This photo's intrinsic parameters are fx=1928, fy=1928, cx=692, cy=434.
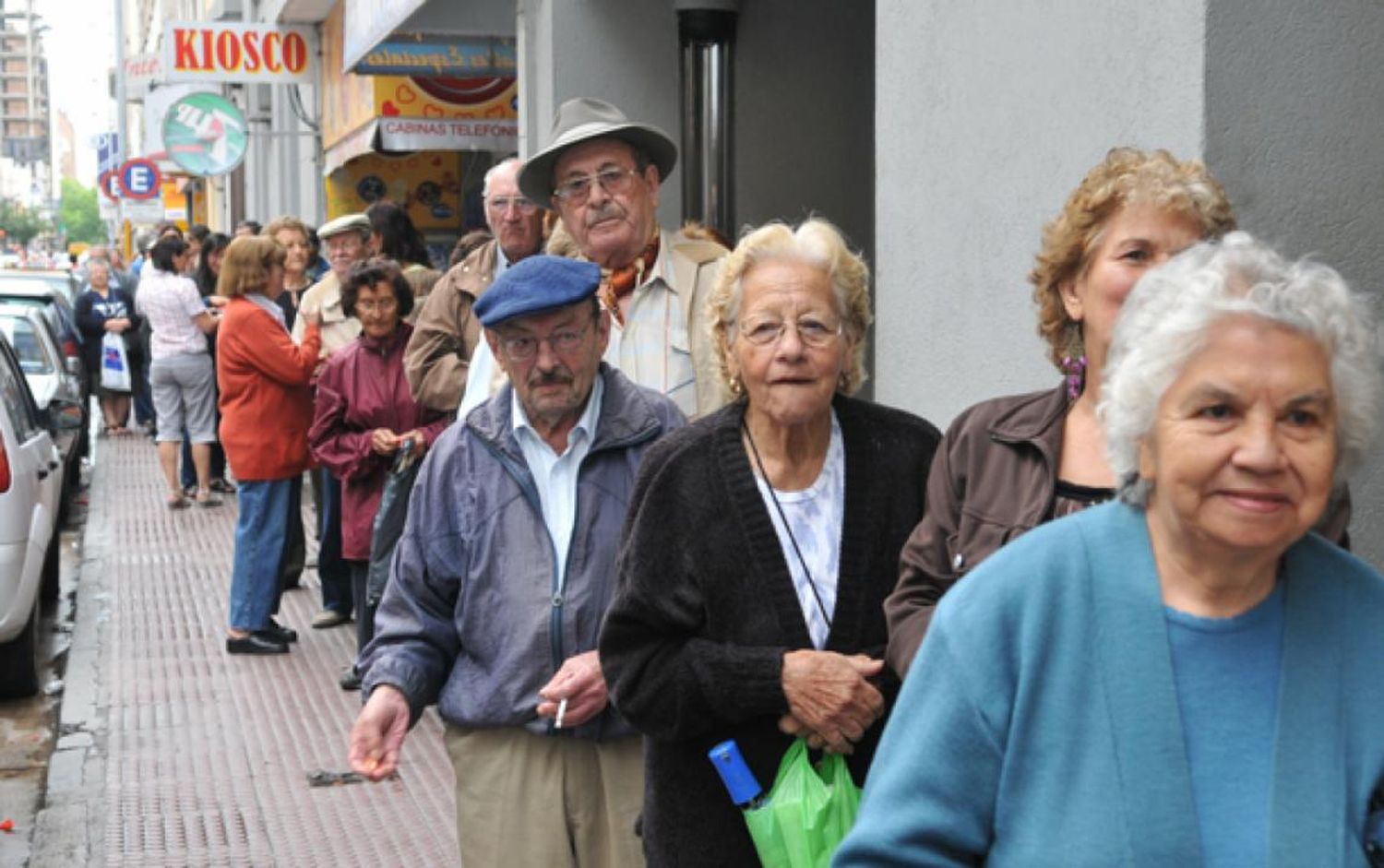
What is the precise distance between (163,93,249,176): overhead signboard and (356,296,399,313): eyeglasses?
43.5 ft

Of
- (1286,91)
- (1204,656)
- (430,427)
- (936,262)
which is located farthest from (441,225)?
(1204,656)

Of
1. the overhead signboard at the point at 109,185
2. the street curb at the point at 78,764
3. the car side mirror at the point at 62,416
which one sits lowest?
the street curb at the point at 78,764

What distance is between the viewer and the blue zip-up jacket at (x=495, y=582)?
13.2ft

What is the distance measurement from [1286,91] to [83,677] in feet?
24.3

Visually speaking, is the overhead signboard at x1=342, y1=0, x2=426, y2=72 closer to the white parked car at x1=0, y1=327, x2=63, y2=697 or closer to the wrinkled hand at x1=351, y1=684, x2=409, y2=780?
the white parked car at x1=0, y1=327, x2=63, y2=697

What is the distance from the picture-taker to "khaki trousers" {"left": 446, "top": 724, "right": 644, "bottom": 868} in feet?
13.4

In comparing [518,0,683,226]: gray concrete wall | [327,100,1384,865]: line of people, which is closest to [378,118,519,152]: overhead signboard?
[518,0,683,226]: gray concrete wall

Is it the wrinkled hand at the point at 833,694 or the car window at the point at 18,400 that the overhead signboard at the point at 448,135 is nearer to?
the car window at the point at 18,400

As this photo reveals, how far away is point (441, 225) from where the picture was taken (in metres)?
18.0

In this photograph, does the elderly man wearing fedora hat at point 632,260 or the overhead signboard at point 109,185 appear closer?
the elderly man wearing fedora hat at point 632,260

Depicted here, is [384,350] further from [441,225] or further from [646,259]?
[441,225]

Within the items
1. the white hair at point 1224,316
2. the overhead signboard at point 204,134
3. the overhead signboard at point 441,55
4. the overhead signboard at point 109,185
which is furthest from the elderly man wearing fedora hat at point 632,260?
the overhead signboard at point 109,185

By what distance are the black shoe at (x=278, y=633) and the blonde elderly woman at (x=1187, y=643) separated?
810cm

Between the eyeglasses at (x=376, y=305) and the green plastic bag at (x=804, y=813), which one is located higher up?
the eyeglasses at (x=376, y=305)
